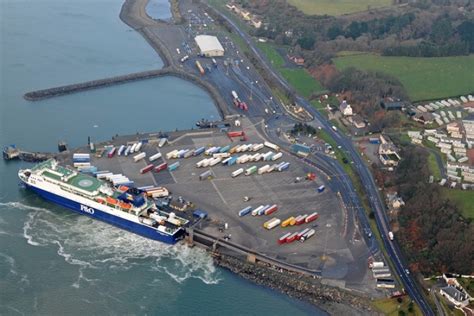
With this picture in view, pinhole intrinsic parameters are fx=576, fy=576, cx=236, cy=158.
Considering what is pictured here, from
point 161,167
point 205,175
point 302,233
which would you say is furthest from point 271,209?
point 161,167

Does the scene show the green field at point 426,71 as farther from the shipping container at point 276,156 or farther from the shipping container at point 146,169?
the shipping container at point 146,169

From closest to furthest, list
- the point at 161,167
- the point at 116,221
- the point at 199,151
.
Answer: the point at 116,221
the point at 161,167
the point at 199,151

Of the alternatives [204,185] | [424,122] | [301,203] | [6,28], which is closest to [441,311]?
[301,203]

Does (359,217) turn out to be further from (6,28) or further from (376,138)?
(6,28)

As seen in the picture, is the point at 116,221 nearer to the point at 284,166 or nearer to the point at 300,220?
the point at 300,220

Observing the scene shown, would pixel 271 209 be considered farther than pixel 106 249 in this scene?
Yes

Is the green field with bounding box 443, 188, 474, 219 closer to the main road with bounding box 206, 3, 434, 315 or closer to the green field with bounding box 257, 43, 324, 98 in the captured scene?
the main road with bounding box 206, 3, 434, 315
